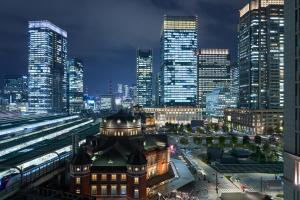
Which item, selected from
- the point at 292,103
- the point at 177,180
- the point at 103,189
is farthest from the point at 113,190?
the point at 292,103

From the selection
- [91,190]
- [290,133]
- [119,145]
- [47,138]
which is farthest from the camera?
[47,138]

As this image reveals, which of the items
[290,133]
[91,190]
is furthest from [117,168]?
[290,133]

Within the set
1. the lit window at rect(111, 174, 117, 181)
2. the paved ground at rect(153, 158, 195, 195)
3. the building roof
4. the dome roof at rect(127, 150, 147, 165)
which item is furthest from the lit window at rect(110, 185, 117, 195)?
the paved ground at rect(153, 158, 195, 195)

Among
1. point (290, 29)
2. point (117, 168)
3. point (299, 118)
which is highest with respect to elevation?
point (290, 29)

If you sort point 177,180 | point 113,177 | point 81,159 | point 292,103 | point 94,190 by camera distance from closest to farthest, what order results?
point 292,103
point 81,159
point 94,190
point 113,177
point 177,180

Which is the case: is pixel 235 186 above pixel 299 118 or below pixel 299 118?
below

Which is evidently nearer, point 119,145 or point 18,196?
point 18,196

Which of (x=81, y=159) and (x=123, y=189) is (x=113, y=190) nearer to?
(x=123, y=189)

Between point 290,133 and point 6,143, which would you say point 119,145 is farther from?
point 6,143
